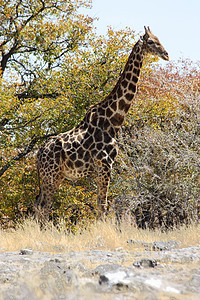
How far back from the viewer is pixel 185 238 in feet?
24.0

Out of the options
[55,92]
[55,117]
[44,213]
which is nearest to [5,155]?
[55,117]

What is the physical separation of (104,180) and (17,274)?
15.0 feet

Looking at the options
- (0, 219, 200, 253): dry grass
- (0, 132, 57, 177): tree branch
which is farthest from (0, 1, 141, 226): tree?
(0, 219, 200, 253): dry grass

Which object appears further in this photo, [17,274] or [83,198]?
[83,198]

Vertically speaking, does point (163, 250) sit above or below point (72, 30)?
below

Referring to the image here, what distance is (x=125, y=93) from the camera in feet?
32.1

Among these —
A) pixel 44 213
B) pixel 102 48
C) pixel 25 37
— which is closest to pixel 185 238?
pixel 44 213

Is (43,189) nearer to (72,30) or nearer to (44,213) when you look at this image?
(44,213)

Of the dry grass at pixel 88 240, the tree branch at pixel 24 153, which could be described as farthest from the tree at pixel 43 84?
the dry grass at pixel 88 240

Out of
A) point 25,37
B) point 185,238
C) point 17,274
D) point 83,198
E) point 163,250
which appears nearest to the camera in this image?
point 17,274

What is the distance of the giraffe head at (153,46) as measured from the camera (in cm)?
940

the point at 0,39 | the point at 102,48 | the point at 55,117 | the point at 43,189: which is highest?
the point at 0,39

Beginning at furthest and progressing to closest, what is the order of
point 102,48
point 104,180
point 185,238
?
point 102,48 < point 104,180 < point 185,238

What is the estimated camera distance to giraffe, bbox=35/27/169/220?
947cm
